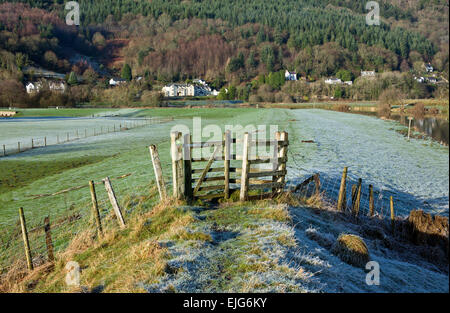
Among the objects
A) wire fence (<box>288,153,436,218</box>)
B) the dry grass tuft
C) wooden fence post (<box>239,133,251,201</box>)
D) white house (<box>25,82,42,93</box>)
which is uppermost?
white house (<box>25,82,42,93</box>)

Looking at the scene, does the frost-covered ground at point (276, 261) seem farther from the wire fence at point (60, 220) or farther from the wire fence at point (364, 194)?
the wire fence at point (60, 220)

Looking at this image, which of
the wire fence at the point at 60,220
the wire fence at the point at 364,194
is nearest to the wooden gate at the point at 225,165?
the wire fence at the point at 60,220

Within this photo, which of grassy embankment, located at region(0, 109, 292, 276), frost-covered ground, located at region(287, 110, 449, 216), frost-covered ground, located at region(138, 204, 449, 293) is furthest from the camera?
grassy embankment, located at region(0, 109, 292, 276)

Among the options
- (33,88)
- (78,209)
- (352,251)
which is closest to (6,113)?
(33,88)

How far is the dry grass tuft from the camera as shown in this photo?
26.0 ft

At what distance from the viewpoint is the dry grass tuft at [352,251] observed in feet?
26.0

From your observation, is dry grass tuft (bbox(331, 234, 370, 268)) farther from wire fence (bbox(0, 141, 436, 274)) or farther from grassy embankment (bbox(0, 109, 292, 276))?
grassy embankment (bbox(0, 109, 292, 276))

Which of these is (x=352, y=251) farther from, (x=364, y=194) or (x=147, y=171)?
(x=147, y=171)

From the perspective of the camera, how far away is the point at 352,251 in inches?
318

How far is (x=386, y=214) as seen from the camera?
14414 mm

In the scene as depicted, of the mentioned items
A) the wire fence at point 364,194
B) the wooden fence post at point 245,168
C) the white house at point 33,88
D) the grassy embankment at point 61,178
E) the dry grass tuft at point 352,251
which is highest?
the white house at point 33,88

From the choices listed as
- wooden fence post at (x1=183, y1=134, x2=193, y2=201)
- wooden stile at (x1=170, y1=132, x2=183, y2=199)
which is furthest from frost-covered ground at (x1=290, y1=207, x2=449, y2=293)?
wooden stile at (x1=170, y1=132, x2=183, y2=199)

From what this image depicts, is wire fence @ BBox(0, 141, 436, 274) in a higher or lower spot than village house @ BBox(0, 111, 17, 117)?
lower
